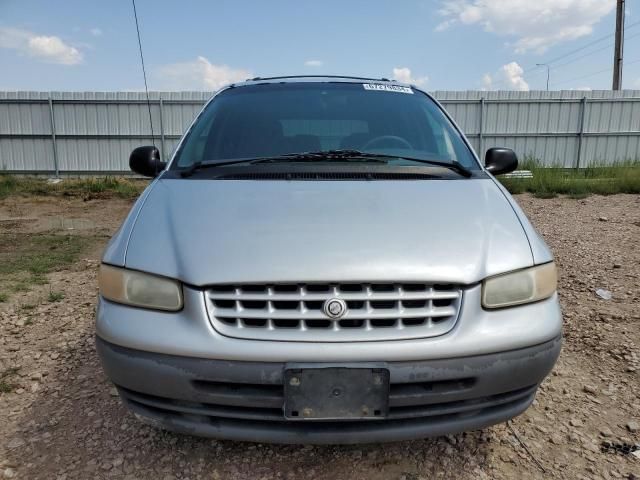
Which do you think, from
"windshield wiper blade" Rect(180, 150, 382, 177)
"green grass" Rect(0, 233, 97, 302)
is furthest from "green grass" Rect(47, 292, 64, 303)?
"windshield wiper blade" Rect(180, 150, 382, 177)

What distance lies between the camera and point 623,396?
2.39 m

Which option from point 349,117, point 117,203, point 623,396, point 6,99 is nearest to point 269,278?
point 349,117

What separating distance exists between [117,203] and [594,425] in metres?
9.42

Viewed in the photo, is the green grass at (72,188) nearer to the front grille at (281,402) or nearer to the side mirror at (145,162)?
the side mirror at (145,162)

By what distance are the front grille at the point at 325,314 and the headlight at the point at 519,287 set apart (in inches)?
5.6

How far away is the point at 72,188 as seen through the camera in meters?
11.2

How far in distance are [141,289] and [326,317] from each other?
2.13 ft

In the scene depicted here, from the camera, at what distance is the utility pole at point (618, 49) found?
1720cm

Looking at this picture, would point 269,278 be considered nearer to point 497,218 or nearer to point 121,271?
point 121,271

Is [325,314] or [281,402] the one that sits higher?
[325,314]

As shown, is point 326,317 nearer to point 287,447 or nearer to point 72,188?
point 287,447

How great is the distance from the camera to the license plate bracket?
1471 millimetres

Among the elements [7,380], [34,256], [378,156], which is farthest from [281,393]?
[34,256]

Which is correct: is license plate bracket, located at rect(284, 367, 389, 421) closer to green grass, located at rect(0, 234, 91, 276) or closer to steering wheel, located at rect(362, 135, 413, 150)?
steering wheel, located at rect(362, 135, 413, 150)
